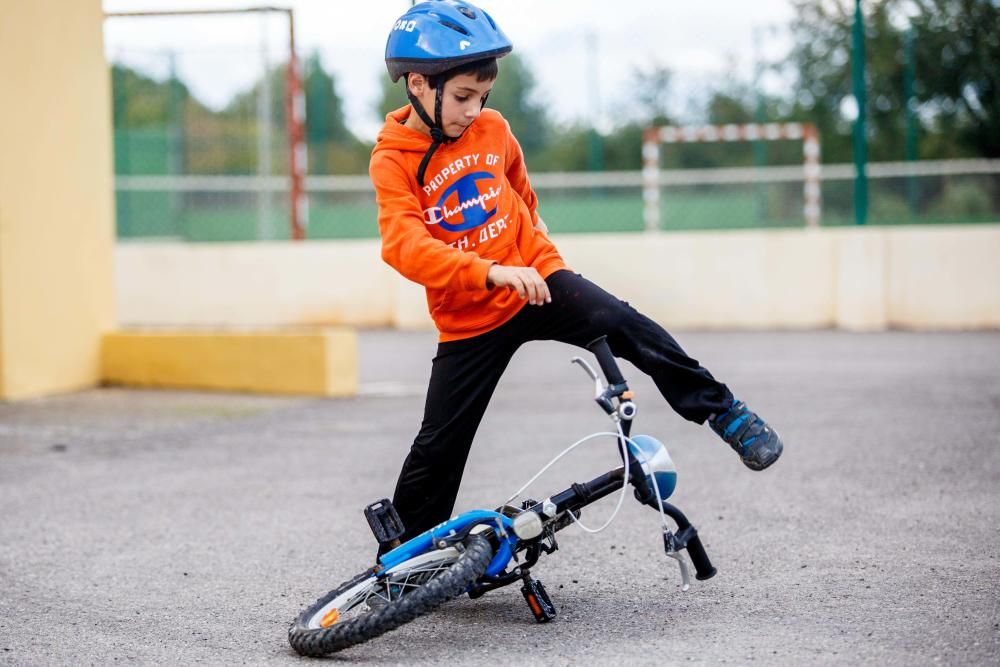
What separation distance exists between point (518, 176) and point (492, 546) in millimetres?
1260

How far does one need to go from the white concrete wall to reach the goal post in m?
6.11

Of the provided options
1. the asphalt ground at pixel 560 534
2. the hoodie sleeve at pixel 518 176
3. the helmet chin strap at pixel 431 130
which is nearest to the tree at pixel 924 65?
the asphalt ground at pixel 560 534

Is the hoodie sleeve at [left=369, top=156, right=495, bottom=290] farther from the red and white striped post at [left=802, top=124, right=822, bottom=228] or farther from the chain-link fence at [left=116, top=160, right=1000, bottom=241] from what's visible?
the red and white striped post at [left=802, top=124, right=822, bottom=228]

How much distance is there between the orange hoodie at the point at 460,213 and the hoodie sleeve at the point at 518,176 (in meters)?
0.08

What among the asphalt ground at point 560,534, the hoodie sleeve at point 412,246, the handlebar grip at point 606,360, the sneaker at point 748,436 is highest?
the hoodie sleeve at point 412,246

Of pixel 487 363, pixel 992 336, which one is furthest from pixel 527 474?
pixel 992 336

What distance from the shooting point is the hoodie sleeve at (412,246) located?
3.94 m

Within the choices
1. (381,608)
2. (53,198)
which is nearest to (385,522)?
(381,608)

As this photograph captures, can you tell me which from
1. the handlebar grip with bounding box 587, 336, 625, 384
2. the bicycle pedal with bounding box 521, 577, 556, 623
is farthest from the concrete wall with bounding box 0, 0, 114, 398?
the handlebar grip with bounding box 587, 336, 625, 384

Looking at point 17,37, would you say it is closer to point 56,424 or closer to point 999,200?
point 56,424

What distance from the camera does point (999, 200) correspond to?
63.3 ft

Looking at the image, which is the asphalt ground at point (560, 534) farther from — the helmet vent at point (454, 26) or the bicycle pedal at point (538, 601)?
the helmet vent at point (454, 26)

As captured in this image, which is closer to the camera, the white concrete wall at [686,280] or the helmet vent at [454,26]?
the helmet vent at [454,26]

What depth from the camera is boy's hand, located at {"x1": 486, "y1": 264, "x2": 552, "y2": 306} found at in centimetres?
383
